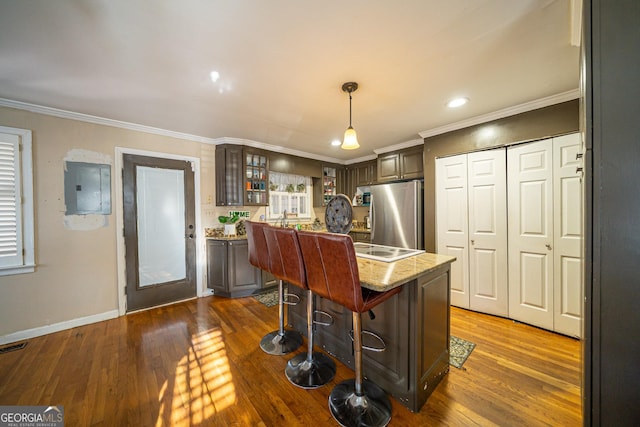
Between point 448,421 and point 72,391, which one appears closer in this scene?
point 448,421

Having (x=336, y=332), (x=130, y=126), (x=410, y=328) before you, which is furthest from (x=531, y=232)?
(x=130, y=126)

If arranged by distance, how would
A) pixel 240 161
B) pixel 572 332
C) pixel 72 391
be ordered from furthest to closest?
pixel 240 161 → pixel 572 332 → pixel 72 391

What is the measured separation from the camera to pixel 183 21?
137 cm

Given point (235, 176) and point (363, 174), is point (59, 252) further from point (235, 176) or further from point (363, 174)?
point (363, 174)

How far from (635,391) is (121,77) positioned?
11.0ft

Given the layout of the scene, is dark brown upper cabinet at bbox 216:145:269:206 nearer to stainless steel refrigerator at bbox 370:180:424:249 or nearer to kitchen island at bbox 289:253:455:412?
stainless steel refrigerator at bbox 370:180:424:249

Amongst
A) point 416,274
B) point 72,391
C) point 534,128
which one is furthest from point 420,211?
point 72,391

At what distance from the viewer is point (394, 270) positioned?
145 centimetres

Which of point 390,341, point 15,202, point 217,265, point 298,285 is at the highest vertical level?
point 15,202

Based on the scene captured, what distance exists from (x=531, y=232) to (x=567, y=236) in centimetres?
27

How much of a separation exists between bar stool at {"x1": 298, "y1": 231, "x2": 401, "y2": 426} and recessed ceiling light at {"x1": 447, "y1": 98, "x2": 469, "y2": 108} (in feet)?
6.82

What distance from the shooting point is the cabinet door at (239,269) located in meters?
3.42

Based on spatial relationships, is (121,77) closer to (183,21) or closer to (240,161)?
(183,21)

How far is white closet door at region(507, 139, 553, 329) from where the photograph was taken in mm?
2412
